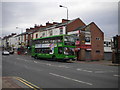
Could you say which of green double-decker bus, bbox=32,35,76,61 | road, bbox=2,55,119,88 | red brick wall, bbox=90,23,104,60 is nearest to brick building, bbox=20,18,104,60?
red brick wall, bbox=90,23,104,60

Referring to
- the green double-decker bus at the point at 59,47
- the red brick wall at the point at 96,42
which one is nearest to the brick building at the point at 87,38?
A: the red brick wall at the point at 96,42

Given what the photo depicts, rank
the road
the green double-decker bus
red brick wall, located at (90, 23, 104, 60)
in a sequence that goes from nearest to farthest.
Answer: the road, the green double-decker bus, red brick wall, located at (90, 23, 104, 60)

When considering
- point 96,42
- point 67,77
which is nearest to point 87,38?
point 96,42

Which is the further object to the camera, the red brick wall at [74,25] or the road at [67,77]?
the red brick wall at [74,25]

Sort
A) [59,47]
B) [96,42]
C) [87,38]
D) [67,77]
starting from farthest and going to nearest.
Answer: [96,42] → [87,38] → [59,47] → [67,77]

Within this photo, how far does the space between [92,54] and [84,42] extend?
13.4 feet

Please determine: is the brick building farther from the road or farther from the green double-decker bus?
the road

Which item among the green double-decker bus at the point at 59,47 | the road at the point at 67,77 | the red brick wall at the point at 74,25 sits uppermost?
the red brick wall at the point at 74,25

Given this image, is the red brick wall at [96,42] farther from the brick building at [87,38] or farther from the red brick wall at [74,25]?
the red brick wall at [74,25]

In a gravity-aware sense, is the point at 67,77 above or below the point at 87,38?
below

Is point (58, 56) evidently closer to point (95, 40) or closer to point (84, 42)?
point (84, 42)

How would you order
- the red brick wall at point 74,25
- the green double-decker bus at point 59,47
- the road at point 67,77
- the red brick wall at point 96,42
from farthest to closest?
the red brick wall at point 74,25
the red brick wall at point 96,42
the green double-decker bus at point 59,47
the road at point 67,77

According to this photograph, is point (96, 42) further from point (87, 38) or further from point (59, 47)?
point (59, 47)

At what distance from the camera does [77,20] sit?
4369cm
